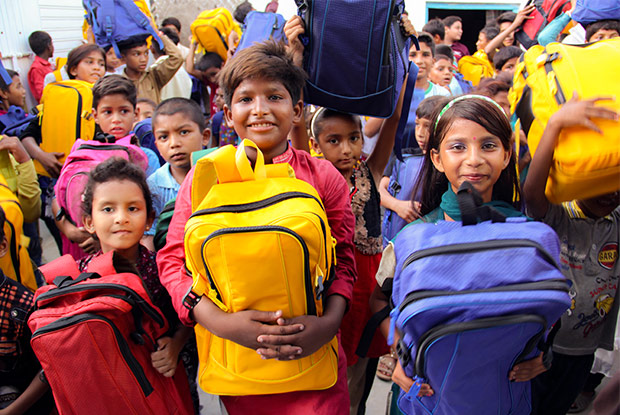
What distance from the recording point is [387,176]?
8.66 ft

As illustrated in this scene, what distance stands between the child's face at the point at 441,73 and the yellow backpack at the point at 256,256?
3.18m

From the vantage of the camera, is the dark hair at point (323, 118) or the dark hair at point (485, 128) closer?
the dark hair at point (485, 128)

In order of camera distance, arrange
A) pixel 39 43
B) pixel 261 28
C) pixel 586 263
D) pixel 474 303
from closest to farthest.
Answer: pixel 474 303 < pixel 586 263 < pixel 261 28 < pixel 39 43

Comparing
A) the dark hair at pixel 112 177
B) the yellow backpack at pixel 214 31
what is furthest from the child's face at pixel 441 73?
the dark hair at pixel 112 177

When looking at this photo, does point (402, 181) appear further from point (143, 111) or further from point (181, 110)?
point (143, 111)

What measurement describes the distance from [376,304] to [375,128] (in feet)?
3.87

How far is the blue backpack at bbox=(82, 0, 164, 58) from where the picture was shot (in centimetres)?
420

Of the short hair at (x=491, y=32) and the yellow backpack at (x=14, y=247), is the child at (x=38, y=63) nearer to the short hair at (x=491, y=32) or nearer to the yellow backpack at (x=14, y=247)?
the yellow backpack at (x=14, y=247)

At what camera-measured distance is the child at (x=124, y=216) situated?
5.76ft

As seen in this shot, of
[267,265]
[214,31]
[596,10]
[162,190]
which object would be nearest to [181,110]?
[162,190]

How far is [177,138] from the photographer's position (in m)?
2.32

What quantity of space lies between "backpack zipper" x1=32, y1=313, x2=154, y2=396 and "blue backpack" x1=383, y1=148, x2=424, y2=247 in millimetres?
1518

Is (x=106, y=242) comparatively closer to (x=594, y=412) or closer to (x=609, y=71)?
(x=594, y=412)

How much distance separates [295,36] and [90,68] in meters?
2.55
